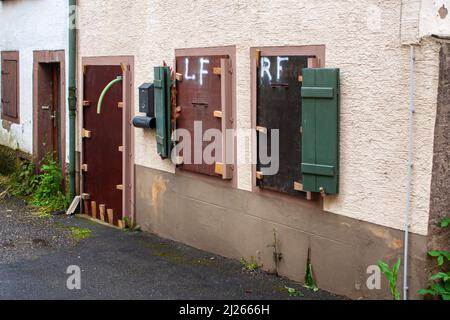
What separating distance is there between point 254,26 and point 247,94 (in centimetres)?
62

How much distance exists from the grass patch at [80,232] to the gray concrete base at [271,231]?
63 cm

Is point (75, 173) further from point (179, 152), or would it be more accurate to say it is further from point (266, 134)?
point (266, 134)

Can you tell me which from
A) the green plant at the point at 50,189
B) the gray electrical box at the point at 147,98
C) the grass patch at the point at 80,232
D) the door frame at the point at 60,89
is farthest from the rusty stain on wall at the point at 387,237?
the door frame at the point at 60,89

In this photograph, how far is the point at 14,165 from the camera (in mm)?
12492

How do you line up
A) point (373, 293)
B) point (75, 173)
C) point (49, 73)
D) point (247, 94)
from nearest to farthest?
point (373, 293) → point (247, 94) → point (75, 173) → point (49, 73)

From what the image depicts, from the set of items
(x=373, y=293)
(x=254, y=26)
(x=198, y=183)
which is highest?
(x=254, y=26)

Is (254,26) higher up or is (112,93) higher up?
(254,26)

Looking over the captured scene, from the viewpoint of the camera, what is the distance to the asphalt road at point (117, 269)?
20.7 feet

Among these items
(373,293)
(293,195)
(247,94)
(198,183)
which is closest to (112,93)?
(198,183)

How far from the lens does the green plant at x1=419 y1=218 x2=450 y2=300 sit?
17.0 feet

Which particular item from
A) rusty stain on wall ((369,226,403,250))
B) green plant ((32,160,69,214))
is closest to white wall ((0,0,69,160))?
green plant ((32,160,69,214))

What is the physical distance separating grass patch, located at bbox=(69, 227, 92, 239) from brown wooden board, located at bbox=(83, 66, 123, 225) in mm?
490

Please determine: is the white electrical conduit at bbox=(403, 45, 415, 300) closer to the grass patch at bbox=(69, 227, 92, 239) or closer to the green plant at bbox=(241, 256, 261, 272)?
the green plant at bbox=(241, 256, 261, 272)

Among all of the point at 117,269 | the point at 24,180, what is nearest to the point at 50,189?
the point at 24,180
